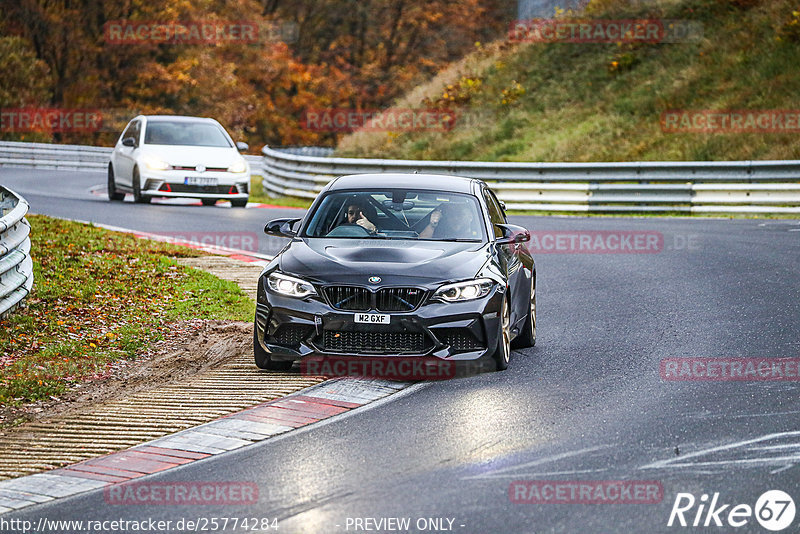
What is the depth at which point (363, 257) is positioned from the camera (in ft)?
30.5

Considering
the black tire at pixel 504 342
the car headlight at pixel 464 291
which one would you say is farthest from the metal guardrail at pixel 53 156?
the car headlight at pixel 464 291

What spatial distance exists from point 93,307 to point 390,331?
13.6ft

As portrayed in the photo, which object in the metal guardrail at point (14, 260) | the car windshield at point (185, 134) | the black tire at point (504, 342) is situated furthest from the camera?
the car windshield at point (185, 134)

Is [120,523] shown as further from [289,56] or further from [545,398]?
[289,56]

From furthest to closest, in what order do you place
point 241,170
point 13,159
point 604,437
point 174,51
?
point 174,51, point 13,159, point 241,170, point 604,437

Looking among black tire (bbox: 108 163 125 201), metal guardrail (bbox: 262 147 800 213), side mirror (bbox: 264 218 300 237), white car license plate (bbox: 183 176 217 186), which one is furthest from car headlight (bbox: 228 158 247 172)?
side mirror (bbox: 264 218 300 237)

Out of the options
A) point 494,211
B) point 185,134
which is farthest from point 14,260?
point 185,134

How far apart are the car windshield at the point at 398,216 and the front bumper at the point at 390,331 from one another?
1150 millimetres

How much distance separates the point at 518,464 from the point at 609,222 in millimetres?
16003

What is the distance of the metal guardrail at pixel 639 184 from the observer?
79.5ft

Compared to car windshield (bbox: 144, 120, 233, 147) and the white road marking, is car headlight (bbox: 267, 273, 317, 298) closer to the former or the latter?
the white road marking

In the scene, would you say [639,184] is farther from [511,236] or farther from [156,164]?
[511,236]

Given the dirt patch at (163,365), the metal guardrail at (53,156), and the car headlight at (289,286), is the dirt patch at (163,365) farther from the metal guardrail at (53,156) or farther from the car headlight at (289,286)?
the metal guardrail at (53,156)

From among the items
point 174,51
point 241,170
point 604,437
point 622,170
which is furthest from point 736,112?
point 174,51
